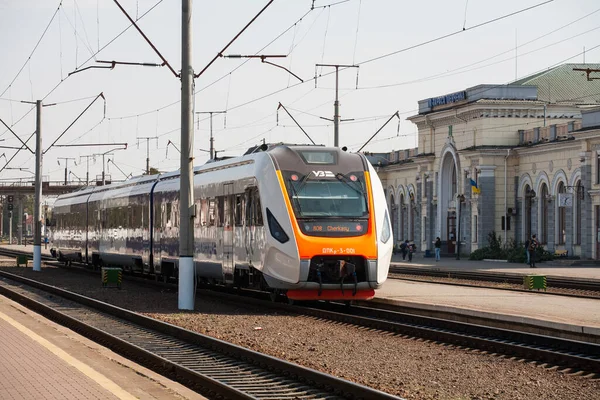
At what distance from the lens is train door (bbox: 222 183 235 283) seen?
26047mm

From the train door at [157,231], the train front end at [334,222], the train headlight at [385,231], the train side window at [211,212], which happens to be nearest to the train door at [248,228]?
the train front end at [334,222]

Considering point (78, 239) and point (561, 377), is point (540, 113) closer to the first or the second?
point (78, 239)

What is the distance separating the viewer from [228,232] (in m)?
26.2

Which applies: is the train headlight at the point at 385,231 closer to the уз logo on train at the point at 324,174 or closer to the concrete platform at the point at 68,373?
the уз logo on train at the point at 324,174

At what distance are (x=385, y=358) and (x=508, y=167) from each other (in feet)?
184

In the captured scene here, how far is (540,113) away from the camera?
70375 mm

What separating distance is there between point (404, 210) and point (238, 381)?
73.8 m

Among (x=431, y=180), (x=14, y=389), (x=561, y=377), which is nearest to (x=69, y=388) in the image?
(x=14, y=389)

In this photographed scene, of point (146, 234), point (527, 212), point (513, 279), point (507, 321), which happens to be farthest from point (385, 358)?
point (527, 212)

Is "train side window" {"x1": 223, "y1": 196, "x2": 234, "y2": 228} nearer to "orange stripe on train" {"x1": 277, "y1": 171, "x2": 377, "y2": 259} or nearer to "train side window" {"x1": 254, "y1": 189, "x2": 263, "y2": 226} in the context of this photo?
"train side window" {"x1": 254, "y1": 189, "x2": 263, "y2": 226}

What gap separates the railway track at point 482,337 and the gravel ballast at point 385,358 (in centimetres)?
31

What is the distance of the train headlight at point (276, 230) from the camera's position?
22.4 metres

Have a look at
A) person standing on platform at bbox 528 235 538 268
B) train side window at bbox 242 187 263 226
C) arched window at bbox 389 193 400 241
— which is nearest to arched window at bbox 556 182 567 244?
person standing on platform at bbox 528 235 538 268

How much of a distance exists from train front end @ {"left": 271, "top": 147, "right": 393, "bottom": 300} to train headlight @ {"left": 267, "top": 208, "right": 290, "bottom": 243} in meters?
0.30
